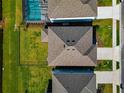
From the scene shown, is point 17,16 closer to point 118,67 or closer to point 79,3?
point 79,3

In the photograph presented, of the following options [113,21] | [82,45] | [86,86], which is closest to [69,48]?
[82,45]

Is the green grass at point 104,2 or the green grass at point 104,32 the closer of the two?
the green grass at point 104,2

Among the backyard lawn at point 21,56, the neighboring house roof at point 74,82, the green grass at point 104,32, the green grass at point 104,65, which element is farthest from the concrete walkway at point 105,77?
the backyard lawn at point 21,56

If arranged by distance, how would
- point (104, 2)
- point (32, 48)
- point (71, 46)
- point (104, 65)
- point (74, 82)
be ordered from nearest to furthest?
point (71, 46) < point (74, 82) < point (104, 2) < point (104, 65) < point (32, 48)

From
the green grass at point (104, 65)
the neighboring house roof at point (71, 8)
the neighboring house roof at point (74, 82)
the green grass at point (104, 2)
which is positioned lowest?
the neighboring house roof at point (74, 82)

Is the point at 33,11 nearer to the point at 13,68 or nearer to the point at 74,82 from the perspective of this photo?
the point at 13,68

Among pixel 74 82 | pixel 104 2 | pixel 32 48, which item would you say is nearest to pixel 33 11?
pixel 32 48

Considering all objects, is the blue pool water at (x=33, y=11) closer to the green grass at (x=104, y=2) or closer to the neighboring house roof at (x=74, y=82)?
the green grass at (x=104, y=2)

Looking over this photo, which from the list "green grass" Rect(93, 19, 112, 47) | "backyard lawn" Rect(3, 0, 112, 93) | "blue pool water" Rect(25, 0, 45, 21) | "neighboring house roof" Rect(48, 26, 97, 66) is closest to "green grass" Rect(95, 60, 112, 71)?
"green grass" Rect(93, 19, 112, 47)
